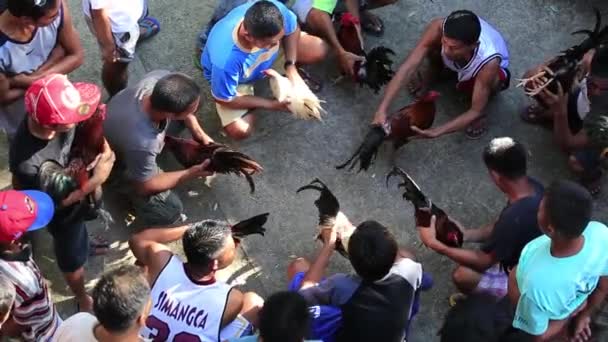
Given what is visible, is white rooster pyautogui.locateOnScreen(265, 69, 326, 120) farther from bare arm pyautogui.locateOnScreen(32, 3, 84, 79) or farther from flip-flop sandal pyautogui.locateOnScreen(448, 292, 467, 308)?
flip-flop sandal pyautogui.locateOnScreen(448, 292, 467, 308)

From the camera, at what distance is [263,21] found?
528cm

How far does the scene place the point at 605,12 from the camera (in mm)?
6461

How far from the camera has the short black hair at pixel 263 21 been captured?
5.29 metres

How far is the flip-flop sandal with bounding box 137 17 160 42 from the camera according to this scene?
6.23m

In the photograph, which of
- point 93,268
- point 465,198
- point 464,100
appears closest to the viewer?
point 93,268

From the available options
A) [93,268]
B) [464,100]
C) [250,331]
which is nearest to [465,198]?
[464,100]

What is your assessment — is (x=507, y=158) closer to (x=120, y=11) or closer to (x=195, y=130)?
(x=195, y=130)

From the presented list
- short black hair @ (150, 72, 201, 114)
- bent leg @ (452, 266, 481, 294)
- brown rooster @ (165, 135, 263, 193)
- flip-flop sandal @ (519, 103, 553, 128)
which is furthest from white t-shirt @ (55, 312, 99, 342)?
flip-flop sandal @ (519, 103, 553, 128)

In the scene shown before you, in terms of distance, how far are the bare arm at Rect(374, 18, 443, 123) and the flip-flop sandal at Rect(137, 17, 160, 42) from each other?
5.72 ft

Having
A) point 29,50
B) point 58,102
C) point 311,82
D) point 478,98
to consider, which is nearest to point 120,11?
point 29,50

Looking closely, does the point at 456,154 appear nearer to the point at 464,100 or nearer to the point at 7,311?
the point at 464,100

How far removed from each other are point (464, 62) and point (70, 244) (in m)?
2.75

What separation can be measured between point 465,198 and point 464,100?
78 centimetres

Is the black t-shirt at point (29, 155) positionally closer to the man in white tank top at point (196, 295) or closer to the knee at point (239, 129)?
the man in white tank top at point (196, 295)
